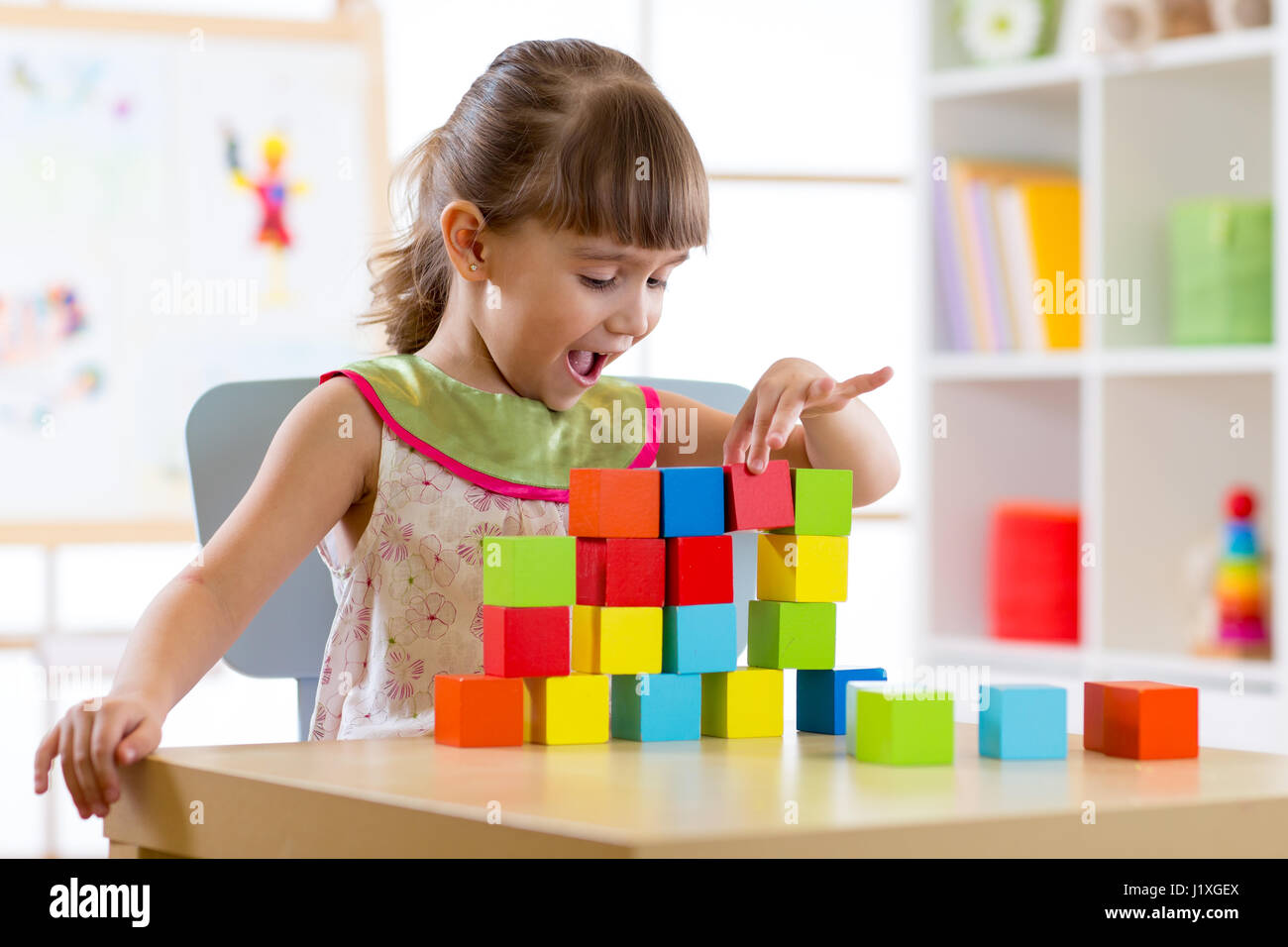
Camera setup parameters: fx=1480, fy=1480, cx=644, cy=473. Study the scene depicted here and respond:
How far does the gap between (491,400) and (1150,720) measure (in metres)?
0.64

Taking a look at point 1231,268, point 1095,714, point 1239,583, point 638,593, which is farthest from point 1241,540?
point 638,593

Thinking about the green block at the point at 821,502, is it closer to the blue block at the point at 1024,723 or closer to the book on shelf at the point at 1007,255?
the blue block at the point at 1024,723

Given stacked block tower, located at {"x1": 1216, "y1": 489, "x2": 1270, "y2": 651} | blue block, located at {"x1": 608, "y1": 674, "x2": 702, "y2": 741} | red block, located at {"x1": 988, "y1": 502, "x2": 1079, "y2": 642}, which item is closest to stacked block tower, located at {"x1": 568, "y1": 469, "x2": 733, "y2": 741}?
blue block, located at {"x1": 608, "y1": 674, "x2": 702, "y2": 741}

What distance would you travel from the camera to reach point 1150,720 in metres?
0.78

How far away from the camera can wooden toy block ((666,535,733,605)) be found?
85cm

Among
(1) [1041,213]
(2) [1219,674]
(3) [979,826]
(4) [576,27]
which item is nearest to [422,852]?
(3) [979,826]

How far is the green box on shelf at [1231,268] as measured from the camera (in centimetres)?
222

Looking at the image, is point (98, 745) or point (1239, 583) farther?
point (1239, 583)

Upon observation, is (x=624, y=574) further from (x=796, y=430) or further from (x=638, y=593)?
(x=796, y=430)

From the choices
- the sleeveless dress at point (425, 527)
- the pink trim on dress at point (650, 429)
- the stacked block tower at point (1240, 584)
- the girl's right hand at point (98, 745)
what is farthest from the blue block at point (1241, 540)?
the girl's right hand at point (98, 745)

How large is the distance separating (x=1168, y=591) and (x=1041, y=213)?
0.65 meters

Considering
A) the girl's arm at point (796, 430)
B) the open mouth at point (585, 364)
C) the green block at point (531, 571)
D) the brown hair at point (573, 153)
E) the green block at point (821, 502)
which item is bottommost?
the green block at point (531, 571)

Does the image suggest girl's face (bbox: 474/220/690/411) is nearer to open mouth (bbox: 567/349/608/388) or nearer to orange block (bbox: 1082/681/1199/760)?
open mouth (bbox: 567/349/608/388)

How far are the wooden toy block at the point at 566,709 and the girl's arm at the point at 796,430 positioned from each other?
0.17 meters
